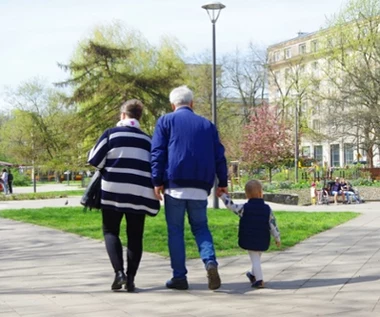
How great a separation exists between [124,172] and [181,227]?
745 millimetres

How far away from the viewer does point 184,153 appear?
6.18 metres

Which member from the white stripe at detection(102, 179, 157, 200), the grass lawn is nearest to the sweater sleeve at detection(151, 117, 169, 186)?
the white stripe at detection(102, 179, 157, 200)

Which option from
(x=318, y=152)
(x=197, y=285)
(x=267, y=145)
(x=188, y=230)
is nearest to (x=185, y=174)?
(x=197, y=285)

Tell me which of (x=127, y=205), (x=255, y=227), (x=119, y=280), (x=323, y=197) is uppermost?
(x=127, y=205)

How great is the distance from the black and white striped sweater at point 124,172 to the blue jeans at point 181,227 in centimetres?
20

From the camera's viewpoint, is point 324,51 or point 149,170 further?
point 324,51

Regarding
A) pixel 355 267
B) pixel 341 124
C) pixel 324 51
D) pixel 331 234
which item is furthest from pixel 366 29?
pixel 355 267

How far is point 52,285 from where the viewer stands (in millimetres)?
6598

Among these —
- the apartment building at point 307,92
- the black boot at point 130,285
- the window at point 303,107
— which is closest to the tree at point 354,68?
the apartment building at point 307,92

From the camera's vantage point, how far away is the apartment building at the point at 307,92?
47.2 metres

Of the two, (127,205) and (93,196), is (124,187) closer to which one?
(127,205)

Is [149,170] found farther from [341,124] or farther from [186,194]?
[341,124]

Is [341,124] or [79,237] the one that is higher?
[341,124]

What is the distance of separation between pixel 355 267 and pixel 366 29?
1513 inches
